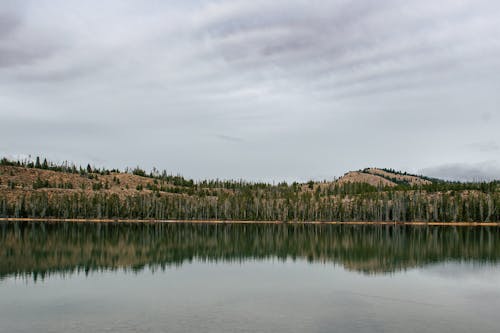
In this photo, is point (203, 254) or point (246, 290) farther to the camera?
point (203, 254)

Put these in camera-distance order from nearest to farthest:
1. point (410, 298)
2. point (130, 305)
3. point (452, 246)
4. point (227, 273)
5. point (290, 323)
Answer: point (290, 323) → point (130, 305) → point (410, 298) → point (227, 273) → point (452, 246)

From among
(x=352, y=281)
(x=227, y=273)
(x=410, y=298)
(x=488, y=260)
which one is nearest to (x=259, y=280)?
(x=227, y=273)

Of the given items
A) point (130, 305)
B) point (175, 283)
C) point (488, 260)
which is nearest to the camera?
point (130, 305)

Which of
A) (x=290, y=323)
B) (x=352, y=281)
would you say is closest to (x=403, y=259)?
(x=352, y=281)

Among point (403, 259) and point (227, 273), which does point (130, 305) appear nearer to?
point (227, 273)

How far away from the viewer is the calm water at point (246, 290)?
35.4 meters

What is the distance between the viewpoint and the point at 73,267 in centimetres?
6544

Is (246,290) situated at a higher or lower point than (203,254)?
higher

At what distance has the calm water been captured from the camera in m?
35.4

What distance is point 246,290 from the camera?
164 feet

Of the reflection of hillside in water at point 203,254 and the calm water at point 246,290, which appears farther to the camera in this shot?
the reflection of hillside in water at point 203,254

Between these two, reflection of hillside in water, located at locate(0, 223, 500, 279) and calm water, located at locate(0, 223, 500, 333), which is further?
reflection of hillside in water, located at locate(0, 223, 500, 279)

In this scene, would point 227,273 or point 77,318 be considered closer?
point 77,318

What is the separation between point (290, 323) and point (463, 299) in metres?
20.1
